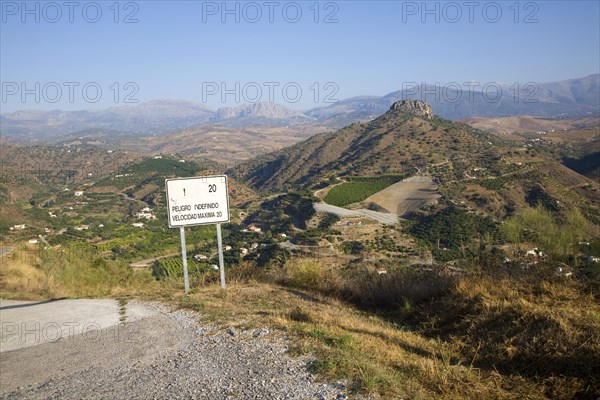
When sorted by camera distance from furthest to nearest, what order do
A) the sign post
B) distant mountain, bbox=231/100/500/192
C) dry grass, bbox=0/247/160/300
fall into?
1. distant mountain, bbox=231/100/500/192
2. dry grass, bbox=0/247/160/300
3. the sign post

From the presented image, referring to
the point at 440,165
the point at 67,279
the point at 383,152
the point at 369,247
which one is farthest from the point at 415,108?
the point at 67,279

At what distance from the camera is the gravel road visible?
416 centimetres

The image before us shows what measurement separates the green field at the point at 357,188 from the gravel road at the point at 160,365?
153 feet

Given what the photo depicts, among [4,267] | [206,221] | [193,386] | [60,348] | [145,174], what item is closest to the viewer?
[193,386]

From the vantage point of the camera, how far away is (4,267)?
14.0 metres

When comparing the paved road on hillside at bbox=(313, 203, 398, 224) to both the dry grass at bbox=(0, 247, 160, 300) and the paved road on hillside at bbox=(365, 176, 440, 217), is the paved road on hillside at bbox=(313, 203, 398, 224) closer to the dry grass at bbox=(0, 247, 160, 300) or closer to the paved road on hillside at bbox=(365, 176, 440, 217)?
the paved road on hillside at bbox=(365, 176, 440, 217)

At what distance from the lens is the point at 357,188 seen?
60375 mm

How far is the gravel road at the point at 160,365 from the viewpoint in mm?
4164

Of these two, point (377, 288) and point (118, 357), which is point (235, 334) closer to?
point (118, 357)

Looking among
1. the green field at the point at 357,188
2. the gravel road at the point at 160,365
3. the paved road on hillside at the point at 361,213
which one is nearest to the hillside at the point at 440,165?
the green field at the point at 357,188

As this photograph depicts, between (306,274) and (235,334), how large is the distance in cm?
424

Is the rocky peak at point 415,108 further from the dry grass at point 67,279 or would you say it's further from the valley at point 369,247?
the dry grass at point 67,279

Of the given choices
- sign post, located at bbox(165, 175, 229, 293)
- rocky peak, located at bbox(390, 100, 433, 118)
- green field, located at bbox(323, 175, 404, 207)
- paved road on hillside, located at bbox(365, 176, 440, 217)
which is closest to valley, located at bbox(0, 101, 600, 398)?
paved road on hillside, located at bbox(365, 176, 440, 217)

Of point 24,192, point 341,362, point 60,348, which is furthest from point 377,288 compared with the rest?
point 24,192
